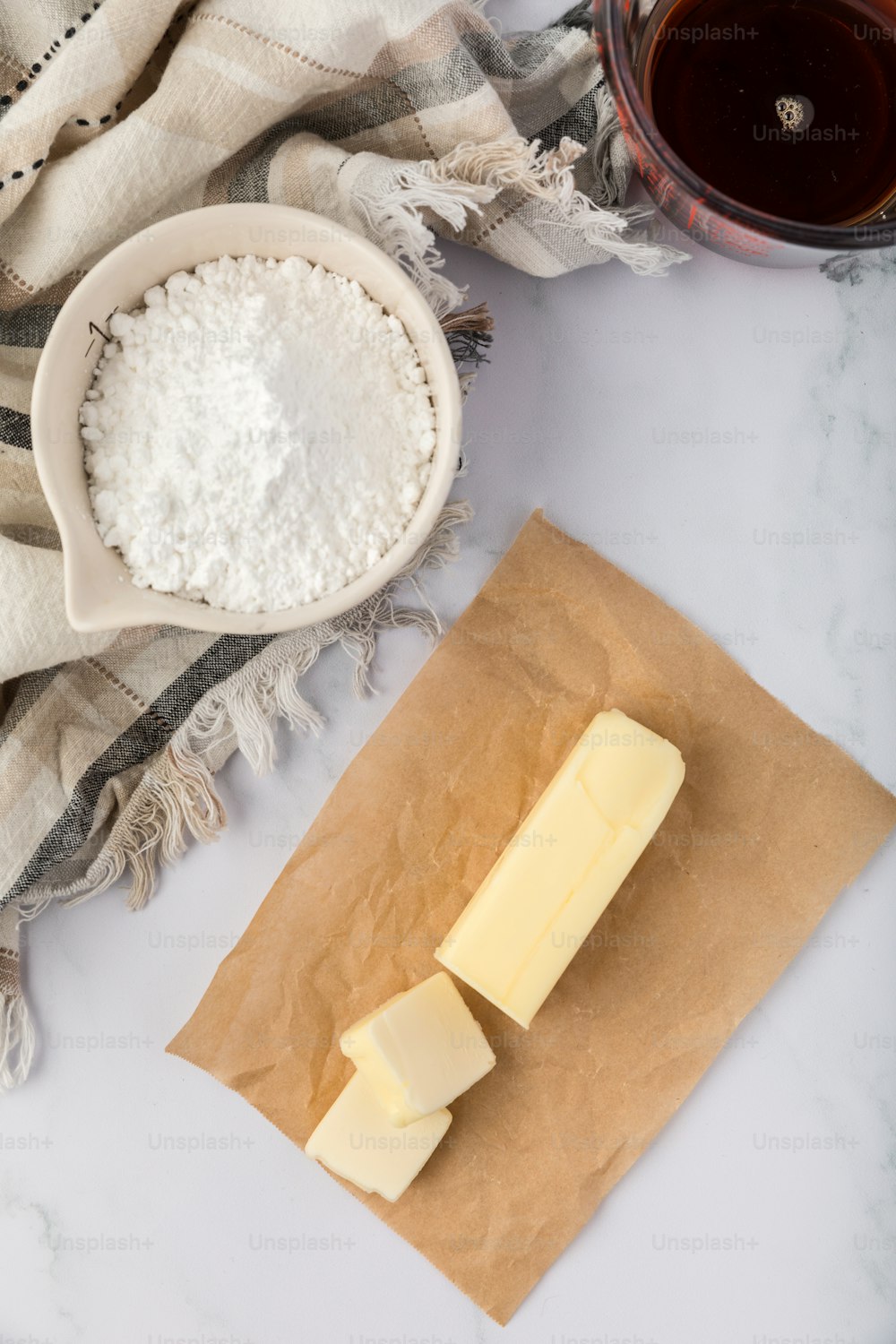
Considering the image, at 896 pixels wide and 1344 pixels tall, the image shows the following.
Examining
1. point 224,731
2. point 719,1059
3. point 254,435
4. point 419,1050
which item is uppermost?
point 254,435

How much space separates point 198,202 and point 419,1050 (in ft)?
2.08

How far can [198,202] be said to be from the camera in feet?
2.43

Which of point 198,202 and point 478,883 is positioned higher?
point 198,202

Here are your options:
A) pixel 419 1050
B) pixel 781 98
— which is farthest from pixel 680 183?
pixel 419 1050

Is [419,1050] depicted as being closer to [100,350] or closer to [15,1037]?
[15,1037]

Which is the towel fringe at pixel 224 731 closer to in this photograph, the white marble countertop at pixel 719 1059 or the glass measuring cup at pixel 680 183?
the white marble countertop at pixel 719 1059

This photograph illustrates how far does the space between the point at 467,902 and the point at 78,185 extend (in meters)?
0.58

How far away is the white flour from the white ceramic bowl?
1 centimetres

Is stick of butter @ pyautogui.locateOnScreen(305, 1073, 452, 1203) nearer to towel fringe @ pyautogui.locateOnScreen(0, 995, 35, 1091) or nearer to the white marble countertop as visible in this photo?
the white marble countertop

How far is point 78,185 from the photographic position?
0.69 m

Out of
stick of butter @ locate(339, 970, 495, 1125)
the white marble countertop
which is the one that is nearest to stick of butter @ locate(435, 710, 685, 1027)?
stick of butter @ locate(339, 970, 495, 1125)

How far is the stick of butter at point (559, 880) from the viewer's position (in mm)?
719

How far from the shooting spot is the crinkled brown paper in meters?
0.78

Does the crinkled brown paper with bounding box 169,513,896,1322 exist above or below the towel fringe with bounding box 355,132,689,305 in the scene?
below
